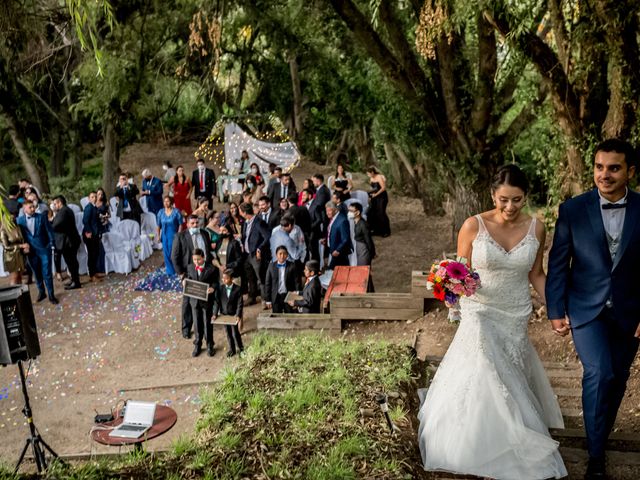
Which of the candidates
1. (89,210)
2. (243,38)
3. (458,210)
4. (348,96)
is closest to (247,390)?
(458,210)

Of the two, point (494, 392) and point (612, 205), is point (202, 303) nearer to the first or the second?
point (494, 392)

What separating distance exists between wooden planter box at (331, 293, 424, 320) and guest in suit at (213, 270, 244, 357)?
131 cm

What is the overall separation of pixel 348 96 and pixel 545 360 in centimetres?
1457

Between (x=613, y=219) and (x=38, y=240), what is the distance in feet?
32.1

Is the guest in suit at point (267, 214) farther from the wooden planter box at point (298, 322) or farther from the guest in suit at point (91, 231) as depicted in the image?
the guest in suit at point (91, 231)

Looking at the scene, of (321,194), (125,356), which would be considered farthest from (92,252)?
(321,194)

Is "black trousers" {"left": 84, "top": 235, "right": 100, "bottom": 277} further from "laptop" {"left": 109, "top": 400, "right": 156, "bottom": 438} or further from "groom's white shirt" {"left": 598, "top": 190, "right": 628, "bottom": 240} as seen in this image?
"groom's white shirt" {"left": 598, "top": 190, "right": 628, "bottom": 240}

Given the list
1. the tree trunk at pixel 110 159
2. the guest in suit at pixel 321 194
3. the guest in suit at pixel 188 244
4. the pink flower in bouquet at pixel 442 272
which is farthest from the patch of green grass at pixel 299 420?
the tree trunk at pixel 110 159

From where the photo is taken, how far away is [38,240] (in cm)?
1115

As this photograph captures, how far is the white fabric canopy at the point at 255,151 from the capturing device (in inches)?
797

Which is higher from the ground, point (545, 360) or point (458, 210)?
point (458, 210)

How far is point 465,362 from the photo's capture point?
4.38 meters

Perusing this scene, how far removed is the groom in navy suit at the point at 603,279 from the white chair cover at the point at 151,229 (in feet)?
37.9

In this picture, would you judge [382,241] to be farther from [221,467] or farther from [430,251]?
[221,467]
